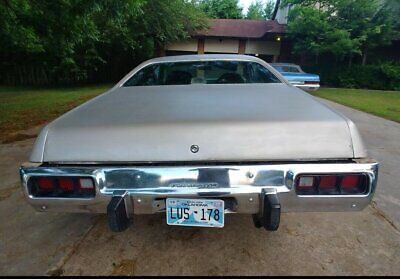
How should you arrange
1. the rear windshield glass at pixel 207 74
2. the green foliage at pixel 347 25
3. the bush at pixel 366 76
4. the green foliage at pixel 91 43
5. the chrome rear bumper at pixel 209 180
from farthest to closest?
the bush at pixel 366 76 < the green foliage at pixel 347 25 < the green foliage at pixel 91 43 < the rear windshield glass at pixel 207 74 < the chrome rear bumper at pixel 209 180

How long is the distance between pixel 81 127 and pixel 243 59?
7.20 feet

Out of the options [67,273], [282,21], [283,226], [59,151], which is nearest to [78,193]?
[59,151]

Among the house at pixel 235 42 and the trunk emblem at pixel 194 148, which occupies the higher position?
the house at pixel 235 42

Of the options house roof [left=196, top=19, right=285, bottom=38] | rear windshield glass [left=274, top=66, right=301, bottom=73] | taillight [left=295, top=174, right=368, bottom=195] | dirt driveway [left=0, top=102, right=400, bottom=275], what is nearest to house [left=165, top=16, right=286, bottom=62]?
house roof [left=196, top=19, right=285, bottom=38]

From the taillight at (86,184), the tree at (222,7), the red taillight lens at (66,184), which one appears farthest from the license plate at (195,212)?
the tree at (222,7)

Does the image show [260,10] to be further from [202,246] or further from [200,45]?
[202,246]

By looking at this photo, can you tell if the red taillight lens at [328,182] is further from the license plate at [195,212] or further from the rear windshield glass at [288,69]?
the rear windshield glass at [288,69]

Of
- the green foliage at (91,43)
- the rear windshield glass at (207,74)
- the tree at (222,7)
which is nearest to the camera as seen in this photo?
the rear windshield glass at (207,74)

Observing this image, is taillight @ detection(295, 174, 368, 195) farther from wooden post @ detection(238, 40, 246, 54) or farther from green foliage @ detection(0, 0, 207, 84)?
wooden post @ detection(238, 40, 246, 54)

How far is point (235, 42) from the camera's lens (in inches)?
861

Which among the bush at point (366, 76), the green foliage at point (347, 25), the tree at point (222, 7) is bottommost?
the bush at point (366, 76)

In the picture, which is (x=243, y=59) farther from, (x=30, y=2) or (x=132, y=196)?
(x=30, y=2)

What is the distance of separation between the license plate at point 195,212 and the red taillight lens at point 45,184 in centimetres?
70

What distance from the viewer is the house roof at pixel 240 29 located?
68.7 feet
